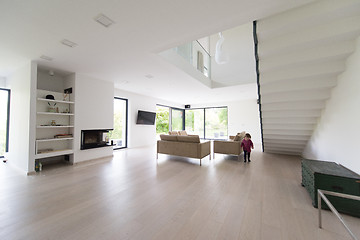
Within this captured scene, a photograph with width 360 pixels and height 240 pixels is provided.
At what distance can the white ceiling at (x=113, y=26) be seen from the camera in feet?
6.00

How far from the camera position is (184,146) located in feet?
14.6

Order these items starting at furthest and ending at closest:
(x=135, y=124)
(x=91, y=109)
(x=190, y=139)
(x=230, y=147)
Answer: (x=135, y=124) → (x=230, y=147) → (x=91, y=109) → (x=190, y=139)

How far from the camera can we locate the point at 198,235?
1.53 m

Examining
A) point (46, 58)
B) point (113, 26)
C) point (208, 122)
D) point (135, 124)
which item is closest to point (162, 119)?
point (135, 124)

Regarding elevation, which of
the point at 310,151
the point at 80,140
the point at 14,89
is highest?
the point at 14,89

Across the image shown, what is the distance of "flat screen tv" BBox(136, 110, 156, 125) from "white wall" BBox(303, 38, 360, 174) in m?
6.75

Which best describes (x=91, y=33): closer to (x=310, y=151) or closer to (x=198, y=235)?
(x=198, y=235)

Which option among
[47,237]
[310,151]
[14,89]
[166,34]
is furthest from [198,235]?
[14,89]

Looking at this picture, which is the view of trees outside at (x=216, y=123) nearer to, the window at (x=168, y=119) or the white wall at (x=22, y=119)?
the window at (x=168, y=119)

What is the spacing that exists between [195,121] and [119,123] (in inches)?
235

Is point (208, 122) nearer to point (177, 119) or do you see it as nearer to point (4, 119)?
point (177, 119)

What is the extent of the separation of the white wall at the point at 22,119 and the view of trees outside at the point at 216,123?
909 centimetres

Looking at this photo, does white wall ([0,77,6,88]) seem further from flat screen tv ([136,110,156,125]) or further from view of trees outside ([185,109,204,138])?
view of trees outside ([185,109,204,138])

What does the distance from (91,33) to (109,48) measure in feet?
1.59
